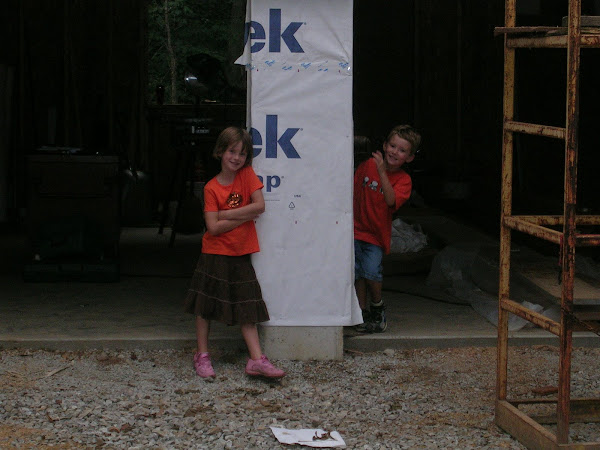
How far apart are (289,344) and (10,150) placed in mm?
7261

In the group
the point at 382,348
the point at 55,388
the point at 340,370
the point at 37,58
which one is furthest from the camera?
the point at 37,58

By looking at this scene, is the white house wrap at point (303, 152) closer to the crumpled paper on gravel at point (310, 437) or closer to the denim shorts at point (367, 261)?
the denim shorts at point (367, 261)

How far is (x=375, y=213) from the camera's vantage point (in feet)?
20.4

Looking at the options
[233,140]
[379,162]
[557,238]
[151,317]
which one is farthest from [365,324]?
[557,238]

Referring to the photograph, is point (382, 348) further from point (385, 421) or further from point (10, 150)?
point (10, 150)

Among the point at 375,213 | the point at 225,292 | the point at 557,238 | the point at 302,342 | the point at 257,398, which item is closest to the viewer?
the point at 557,238

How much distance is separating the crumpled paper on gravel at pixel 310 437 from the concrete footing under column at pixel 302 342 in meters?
1.11

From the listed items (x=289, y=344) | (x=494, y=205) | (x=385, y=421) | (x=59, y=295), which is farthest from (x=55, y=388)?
(x=494, y=205)

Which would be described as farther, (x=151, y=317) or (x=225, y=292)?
(x=151, y=317)

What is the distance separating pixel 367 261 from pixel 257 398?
1432mm

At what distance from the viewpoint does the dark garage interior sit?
10391 mm

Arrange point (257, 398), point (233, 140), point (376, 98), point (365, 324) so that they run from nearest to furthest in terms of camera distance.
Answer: point (257, 398) < point (233, 140) < point (365, 324) < point (376, 98)

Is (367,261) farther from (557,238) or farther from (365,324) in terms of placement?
(557,238)

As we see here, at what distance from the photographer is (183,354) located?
6008 millimetres
